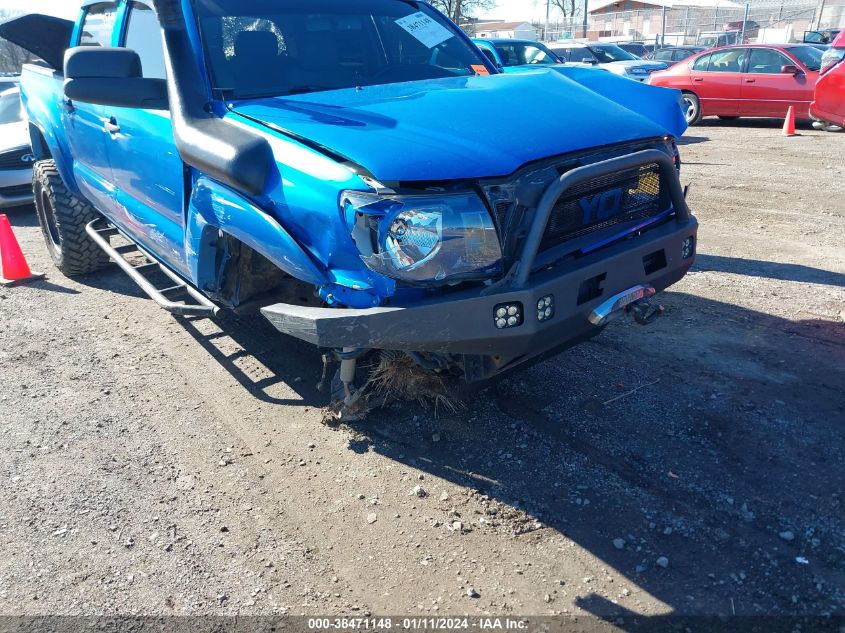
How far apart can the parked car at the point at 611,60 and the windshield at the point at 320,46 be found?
512 inches

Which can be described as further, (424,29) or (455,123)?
(424,29)

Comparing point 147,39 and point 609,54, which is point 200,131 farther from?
point 609,54

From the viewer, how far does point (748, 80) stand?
12961 millimetres

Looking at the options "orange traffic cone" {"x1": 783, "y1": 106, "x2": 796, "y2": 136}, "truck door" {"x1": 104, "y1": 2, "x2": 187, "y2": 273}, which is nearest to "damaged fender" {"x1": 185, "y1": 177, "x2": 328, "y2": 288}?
"truck door" {"x1": 104, "y1": 2, "x2": 187, "y2": 273}

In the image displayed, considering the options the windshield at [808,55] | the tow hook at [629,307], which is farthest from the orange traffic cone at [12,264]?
the windshield at [808,55]

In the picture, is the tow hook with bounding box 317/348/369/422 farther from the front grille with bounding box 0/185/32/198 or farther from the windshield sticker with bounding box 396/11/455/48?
the front grille with bounding box 0/185/32/198

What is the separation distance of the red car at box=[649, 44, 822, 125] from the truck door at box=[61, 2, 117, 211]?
10429 mm

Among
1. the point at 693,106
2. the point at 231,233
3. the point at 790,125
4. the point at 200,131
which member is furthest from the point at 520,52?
the point at 231,233

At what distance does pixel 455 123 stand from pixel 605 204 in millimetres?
745

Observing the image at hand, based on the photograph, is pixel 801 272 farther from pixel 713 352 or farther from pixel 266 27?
pixel 266 27

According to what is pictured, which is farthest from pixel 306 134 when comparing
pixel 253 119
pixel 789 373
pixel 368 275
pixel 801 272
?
pixel 801 272

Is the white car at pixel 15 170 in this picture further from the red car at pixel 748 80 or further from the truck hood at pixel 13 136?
the red car at pixel 748 80

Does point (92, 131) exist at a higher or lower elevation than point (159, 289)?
higher

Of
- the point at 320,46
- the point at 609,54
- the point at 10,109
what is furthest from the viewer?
the point at 609,54
